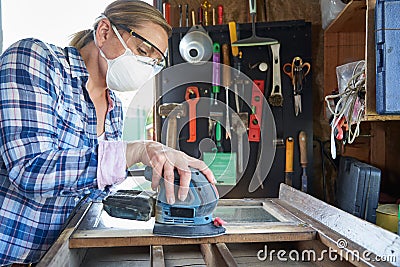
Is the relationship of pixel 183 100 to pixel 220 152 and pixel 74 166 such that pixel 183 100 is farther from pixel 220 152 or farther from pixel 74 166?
pixel 74 166

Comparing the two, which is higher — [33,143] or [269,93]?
[269,93]

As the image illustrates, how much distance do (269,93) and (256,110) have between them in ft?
0.35

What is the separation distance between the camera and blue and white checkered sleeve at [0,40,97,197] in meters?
0.89

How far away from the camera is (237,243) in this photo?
1.07 metres

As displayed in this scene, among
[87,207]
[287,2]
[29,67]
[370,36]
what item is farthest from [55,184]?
[287,2]

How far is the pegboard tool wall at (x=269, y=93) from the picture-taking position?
207 centimetres

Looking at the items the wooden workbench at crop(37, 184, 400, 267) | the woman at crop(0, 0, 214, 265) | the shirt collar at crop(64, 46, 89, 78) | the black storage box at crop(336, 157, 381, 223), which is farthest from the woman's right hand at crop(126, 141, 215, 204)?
the black storage box at crop(336, 157, 381, 223)

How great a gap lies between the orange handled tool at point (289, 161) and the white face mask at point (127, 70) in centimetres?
96

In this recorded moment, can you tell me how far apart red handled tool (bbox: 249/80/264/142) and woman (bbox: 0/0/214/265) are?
0.88 meters

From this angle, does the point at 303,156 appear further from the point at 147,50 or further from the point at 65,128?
the point at 65,128

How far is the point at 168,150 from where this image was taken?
0.95 metres

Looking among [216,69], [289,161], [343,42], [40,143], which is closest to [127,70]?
[40,143]

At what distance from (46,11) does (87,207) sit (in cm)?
133

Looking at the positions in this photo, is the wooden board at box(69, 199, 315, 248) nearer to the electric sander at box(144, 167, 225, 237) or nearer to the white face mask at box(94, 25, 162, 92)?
the electric sander at box(144, 167, 225, 237)
